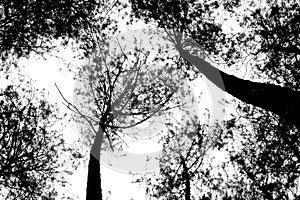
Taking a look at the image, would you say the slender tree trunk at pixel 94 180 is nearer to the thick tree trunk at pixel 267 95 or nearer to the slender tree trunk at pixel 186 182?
the thick tree trunk at pixel 267 95

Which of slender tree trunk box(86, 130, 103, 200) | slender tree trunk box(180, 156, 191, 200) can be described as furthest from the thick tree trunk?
slender tree trunk box(180, 156, 191, 200)

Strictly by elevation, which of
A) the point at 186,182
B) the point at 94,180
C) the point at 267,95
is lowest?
the point at 94,180

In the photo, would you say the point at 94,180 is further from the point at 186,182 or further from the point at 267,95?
the point at 186,182

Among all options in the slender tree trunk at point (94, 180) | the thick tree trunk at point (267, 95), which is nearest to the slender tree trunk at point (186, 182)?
the slender tree trunk at point (94, 180)

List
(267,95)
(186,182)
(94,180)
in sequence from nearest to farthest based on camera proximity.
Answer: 1. (267,95)
2. (94,180)
3. (186,182)

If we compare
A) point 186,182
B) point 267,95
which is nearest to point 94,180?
point 267,95

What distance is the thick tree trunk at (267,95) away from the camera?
5.11 meters

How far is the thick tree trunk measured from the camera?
201 inches

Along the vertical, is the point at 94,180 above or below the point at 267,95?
below

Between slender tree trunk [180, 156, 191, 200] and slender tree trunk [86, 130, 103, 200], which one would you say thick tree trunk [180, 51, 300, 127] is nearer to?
slender tree trunk [86, 130, 103, 200]

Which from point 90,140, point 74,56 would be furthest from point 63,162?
point 74,56

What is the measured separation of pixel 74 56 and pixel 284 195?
9.77 meters

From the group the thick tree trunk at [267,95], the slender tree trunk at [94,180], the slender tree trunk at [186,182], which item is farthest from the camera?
the slender tree trunk at [186,182]

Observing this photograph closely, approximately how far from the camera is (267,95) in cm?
564
